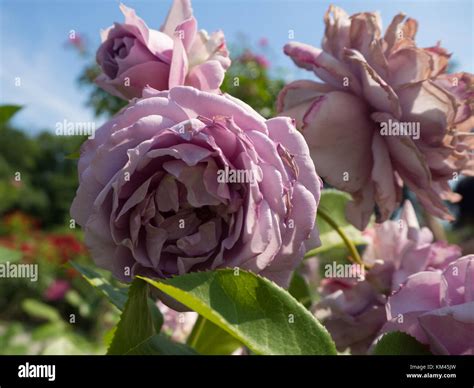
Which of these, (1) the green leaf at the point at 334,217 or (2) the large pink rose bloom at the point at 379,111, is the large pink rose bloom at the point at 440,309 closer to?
(2) the large pink rose bloom at the point at 379,111

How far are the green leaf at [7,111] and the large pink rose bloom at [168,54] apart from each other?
293mm

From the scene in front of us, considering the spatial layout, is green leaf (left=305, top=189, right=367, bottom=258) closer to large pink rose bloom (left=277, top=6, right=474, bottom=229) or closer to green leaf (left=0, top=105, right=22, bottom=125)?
large pink rose bloom (left=277, top=6, right=474, bottom=229)

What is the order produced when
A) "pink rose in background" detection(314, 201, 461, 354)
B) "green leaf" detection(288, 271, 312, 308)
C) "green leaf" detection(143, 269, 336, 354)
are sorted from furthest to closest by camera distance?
"green leaf" detection(288, 271, 312, 308) → "pink rose in background" detection(314, 201, 461, 354) → "green leaf" detection(143, 269, 336, 354)

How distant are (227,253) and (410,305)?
0.16 m

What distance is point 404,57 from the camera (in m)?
0.59

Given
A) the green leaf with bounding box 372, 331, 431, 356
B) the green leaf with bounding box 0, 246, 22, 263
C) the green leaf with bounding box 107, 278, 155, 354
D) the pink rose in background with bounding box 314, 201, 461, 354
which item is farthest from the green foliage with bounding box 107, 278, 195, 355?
the green leaf with bounding box 0, 246, 22, 263

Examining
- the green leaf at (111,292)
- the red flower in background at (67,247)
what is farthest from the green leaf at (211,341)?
the red flower in background at (67,247)

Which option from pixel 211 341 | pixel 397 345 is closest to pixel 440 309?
pixel 397 345

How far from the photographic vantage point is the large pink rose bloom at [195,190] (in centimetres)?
41

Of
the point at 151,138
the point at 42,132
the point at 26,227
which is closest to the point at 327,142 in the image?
the point at 151,138

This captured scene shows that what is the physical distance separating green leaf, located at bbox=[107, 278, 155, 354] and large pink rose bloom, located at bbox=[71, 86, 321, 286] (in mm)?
19

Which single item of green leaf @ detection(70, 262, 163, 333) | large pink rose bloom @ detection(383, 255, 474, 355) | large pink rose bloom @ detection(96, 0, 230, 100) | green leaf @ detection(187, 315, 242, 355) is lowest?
green leaf @ detection(187, 315, 242, 355)

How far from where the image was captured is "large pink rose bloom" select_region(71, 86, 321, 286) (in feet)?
1.34

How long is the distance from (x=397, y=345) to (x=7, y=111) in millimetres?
636
